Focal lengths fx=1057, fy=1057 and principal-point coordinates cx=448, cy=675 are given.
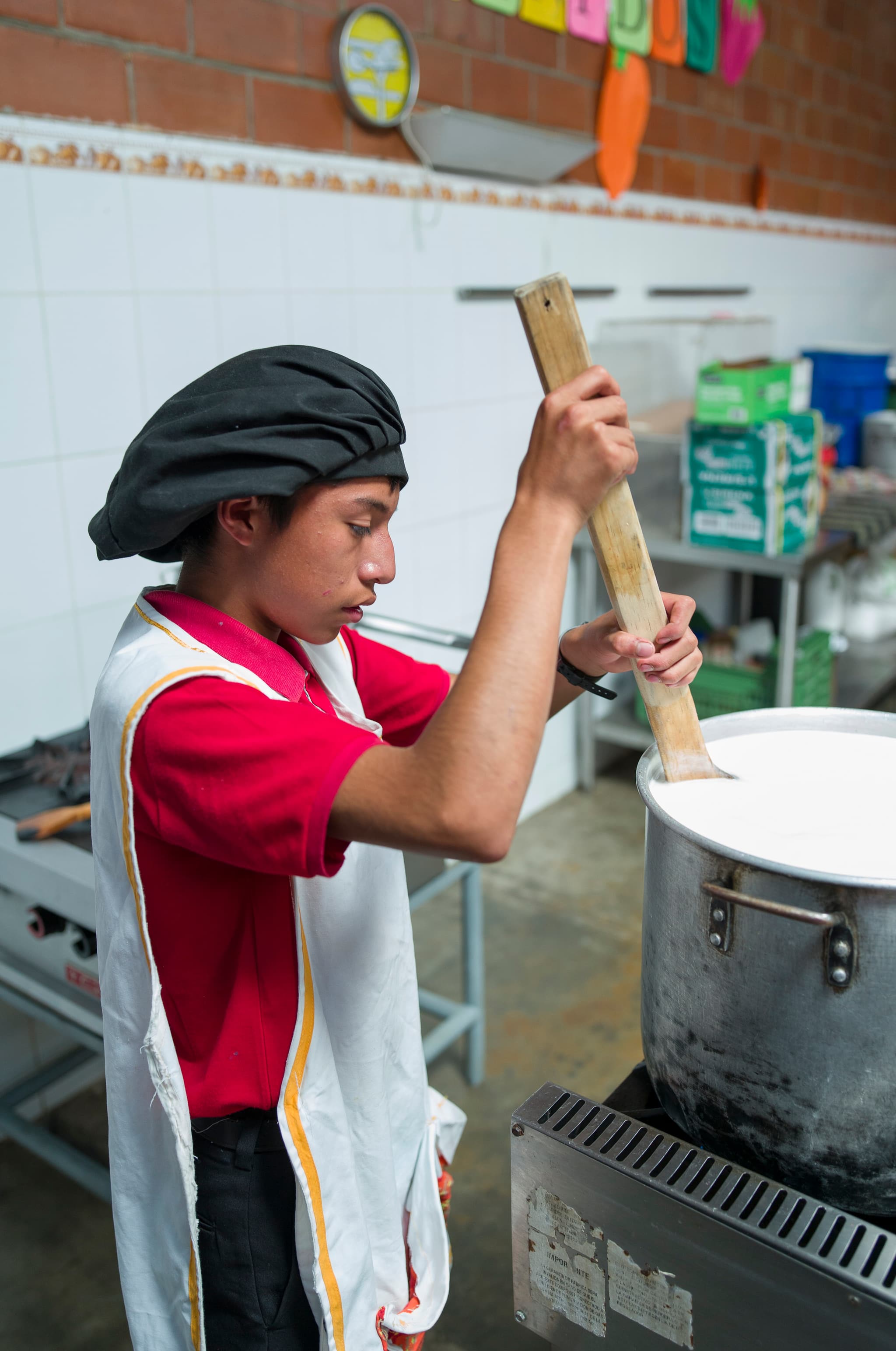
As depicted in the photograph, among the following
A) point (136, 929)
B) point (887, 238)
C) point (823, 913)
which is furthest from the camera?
point (887, 238)

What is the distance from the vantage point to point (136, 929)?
2.91 feet

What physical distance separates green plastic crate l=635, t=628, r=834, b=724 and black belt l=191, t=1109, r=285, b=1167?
2285 millimetres

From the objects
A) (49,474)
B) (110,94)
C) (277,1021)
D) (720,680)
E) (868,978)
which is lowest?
(720,680)

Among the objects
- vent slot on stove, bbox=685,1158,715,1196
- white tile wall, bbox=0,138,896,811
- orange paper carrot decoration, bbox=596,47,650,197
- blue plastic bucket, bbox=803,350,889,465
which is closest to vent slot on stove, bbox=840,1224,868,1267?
vent slot on stove, bbox=685,1158,715,1196

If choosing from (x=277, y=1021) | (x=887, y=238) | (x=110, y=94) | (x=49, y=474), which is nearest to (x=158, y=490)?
(x=277, y=1021)

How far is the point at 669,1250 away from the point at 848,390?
389 centimetres

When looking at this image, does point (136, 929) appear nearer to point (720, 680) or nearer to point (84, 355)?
point (84, 355)

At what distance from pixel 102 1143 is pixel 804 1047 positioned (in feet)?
5.50

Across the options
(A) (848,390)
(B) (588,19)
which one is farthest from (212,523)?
(A) (848,390)

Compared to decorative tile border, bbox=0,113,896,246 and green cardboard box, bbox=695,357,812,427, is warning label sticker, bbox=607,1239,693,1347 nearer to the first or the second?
decorative tile border, bbox=0,113,896,246

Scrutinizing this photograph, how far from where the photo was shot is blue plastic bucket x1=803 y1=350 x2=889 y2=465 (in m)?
4.13

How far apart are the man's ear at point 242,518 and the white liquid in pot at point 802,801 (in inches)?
15.8

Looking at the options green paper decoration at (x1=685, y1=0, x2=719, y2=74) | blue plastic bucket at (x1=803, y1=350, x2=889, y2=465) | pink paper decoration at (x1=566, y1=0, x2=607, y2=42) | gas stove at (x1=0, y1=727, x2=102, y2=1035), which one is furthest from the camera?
blue plastic bucket at (x1=803, y1=350, x2=889, y2=465)

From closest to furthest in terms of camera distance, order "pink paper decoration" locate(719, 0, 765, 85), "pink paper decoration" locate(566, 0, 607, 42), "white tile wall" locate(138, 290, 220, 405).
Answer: "white tile wall" locate(138, 290, 220, 405)
"pink paper decoration" locate(566, 0, 607, 42)
"pink paper decoration" locate(719, 0, 765, 85)
